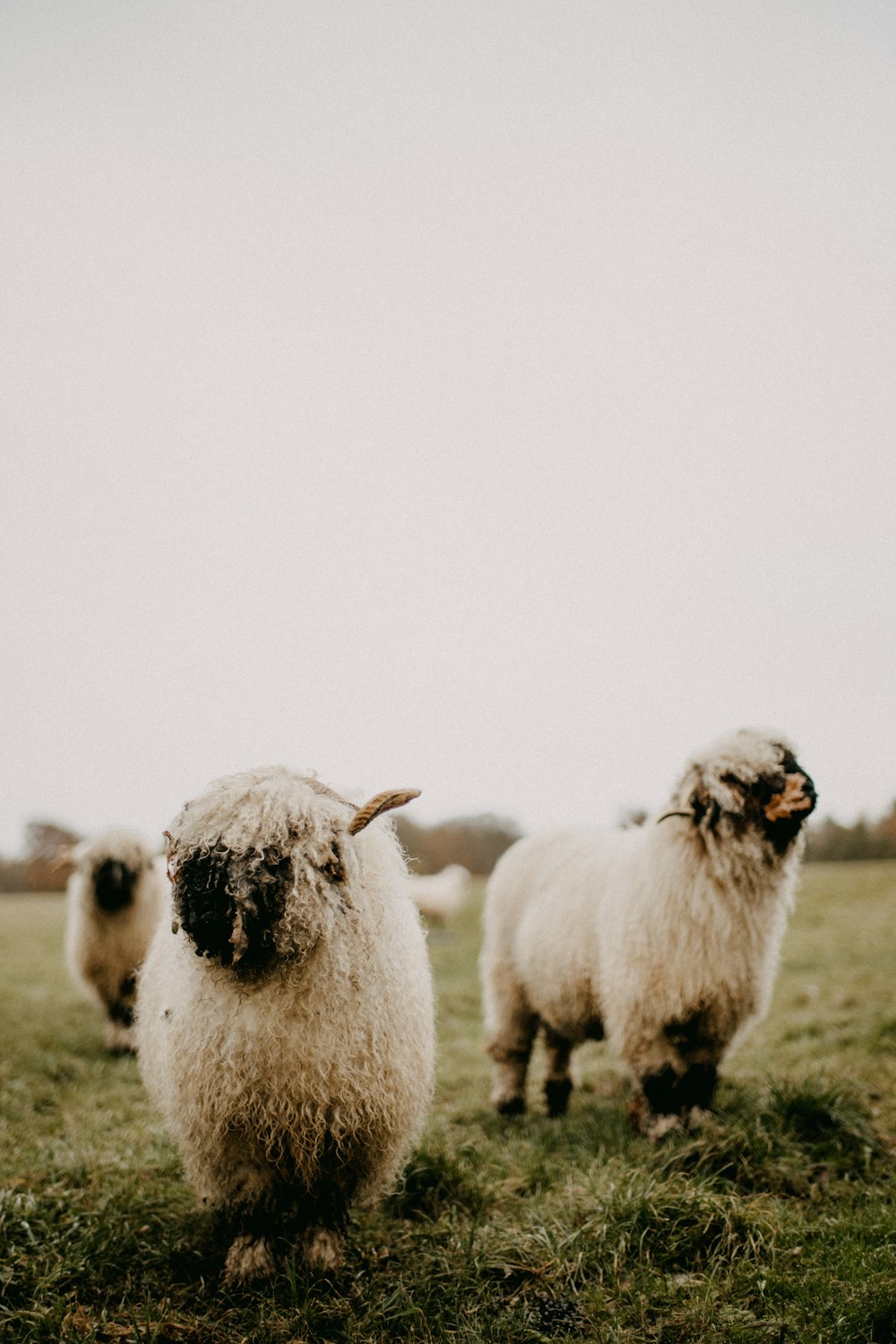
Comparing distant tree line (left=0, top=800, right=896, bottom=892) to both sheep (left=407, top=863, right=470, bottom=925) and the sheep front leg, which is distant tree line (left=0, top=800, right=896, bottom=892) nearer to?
sheep (left=407, top=863, right=470, bottom=925)

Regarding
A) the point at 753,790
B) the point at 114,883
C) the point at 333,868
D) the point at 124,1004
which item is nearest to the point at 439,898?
the point at 124,1004

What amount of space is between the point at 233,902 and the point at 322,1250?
181 cm

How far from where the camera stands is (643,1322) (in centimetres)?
338

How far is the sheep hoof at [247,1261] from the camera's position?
146 inches

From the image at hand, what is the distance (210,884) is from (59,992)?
10.3m

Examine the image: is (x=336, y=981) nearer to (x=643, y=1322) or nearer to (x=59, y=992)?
(x=643, y=1322)

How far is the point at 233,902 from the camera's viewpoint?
3.49m

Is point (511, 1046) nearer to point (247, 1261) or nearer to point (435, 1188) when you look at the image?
point (435, 1188)

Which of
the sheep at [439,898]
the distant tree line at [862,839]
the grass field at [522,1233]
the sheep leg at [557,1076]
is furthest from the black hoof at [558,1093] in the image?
the distant tree line at [862,839]

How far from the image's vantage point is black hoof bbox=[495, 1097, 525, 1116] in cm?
675

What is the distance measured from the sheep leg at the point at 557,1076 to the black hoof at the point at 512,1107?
23 cm

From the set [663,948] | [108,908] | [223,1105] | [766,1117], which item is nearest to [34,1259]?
[223,1105]

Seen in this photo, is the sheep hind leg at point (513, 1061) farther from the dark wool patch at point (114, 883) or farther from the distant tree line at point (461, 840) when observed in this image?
the distant tree line at point (461, 840)

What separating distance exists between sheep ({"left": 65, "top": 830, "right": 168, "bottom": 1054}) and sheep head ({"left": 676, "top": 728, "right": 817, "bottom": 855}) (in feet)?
20.4
